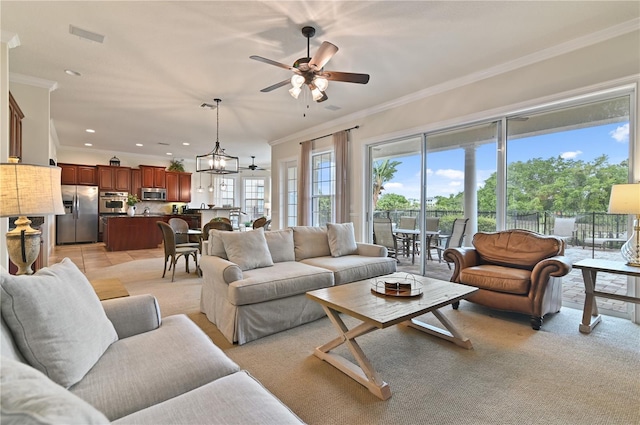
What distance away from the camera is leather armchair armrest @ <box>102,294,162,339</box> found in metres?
1.65

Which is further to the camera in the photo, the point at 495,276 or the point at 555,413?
the point at 495,276

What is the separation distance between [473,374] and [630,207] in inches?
83.6

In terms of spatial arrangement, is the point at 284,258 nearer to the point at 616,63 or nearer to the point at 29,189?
the point at 29,189

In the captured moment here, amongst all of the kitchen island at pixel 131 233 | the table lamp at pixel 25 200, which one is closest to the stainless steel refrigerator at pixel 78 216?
the kitchen island at pixel 131 233

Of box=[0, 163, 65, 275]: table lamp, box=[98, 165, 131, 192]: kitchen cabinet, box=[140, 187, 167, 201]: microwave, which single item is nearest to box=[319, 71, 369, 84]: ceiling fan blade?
box=[0, 163, 65, 275]: table lamp

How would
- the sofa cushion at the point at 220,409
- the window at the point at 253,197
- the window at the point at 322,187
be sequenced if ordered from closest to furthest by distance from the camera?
1. the sofa cushion at the point at 220,409
2. the window at the point at 322,187
3. the window at the point at 253,197

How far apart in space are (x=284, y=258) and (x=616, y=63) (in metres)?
3.95

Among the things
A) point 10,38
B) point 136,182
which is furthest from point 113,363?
point 136,182

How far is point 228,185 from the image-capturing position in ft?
38.9

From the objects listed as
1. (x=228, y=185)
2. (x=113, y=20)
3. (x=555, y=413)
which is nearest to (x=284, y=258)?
(x=555, y=413)

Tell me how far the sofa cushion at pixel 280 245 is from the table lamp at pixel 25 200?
1.95 meters

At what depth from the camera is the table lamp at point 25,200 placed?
70.2 inches

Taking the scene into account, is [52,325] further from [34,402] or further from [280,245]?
[280,245]

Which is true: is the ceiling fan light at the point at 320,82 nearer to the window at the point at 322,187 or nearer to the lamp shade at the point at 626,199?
the lamp shade at the point at 626,199
